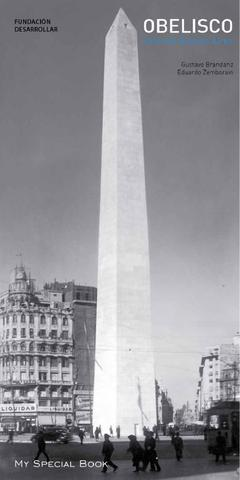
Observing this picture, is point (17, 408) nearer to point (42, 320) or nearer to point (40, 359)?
point (40, 359)

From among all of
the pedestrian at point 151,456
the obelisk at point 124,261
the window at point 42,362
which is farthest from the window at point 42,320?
the pedestrian at point 151,456

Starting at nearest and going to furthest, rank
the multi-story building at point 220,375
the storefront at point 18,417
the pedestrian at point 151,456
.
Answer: the pedestrian at point 151,456 < the storefront at point 18,417 < the multi-story building at point 220,375

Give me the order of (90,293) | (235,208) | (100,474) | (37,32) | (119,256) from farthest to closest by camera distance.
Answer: (90,293), (119,256), (235,208), (37,32), (100,474)

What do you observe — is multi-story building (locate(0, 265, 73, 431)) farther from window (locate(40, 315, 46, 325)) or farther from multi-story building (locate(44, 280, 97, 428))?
multi-story building (locate(44, 280, 97, 428))

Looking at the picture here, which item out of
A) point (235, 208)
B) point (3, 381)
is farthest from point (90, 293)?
point (235, 208)

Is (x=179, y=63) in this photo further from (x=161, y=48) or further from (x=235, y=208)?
(x=235, y=208)

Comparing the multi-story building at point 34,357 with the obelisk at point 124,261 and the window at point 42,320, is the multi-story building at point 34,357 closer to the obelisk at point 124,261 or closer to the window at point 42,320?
the window at point 42,320
